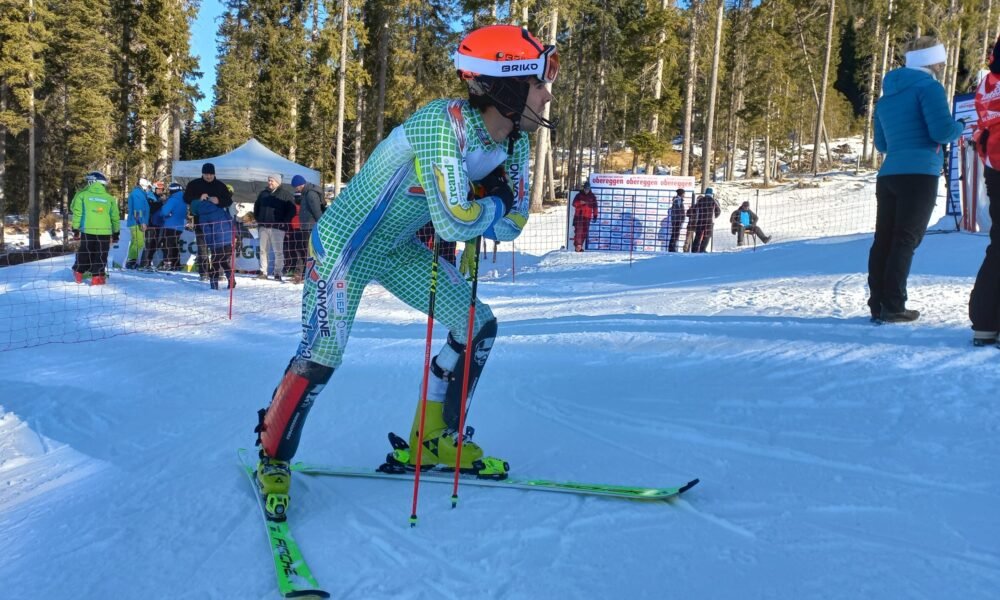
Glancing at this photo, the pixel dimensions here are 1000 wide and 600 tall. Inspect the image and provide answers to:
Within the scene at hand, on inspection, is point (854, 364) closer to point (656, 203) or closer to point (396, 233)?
point (396, 233)

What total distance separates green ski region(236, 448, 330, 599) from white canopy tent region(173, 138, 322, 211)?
1864 centimetres

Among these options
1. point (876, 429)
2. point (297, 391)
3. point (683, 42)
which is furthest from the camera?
point (683, 42)

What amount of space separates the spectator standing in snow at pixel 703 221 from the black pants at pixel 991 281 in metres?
13.3

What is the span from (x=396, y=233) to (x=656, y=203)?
16790mm

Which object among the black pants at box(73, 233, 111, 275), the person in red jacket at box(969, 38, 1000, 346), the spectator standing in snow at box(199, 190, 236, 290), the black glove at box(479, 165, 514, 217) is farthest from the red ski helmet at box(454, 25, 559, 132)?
the black pants at box(73, 233, 111, 275)

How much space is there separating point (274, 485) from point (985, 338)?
4.38 meters

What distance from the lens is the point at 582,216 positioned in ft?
58.7

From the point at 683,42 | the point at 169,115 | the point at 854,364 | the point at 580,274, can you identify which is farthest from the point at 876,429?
the point at 683,42

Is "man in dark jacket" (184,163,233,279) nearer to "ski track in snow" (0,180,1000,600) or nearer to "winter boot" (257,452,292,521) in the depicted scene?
"ski track in snow" (0,180,1000,600)

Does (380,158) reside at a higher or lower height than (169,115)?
lower

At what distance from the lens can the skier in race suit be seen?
2754 mm

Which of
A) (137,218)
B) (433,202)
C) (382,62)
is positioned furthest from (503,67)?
(382,62)

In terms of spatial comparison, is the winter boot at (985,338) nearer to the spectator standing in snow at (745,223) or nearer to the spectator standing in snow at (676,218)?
the spectator standing in snow at (676,218)

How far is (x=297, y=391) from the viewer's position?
115 inches
